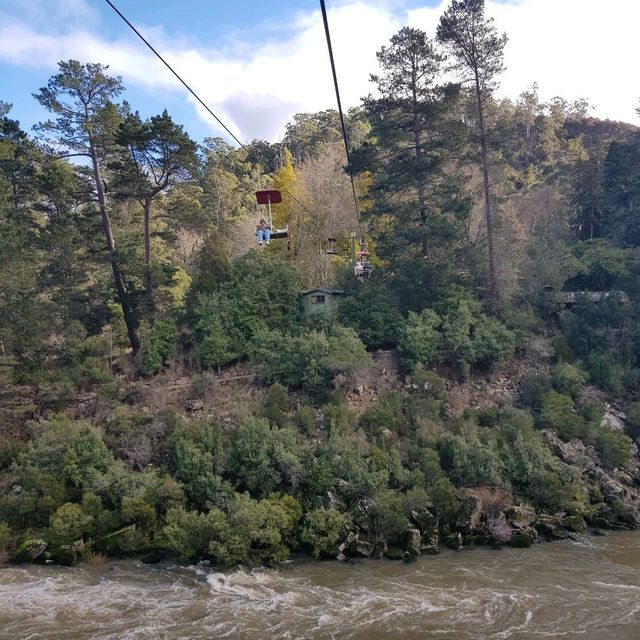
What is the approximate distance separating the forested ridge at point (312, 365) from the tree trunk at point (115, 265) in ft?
0.32

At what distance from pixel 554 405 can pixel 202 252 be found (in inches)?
636

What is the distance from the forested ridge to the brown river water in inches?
30.8

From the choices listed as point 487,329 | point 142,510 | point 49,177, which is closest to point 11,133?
point 49,177

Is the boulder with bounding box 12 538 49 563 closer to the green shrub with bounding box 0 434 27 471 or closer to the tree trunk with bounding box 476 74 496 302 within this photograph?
the green shrub with bounding box 0 434 27 471

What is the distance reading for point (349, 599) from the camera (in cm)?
1230

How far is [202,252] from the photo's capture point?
1000 inches

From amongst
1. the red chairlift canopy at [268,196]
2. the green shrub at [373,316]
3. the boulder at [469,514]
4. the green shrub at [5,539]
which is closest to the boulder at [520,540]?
the boulder at [469,514]

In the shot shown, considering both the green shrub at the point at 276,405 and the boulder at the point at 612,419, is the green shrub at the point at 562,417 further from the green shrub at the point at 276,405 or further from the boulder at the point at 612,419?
the green shrub at the point at 276,405

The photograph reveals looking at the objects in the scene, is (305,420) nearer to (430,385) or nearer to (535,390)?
(430,385)

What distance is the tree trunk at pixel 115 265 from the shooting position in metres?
23.2

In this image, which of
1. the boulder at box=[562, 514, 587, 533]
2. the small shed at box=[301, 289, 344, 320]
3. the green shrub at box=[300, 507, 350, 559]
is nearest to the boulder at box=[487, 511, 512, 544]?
the boulder at box=[562, 514, 587, 533]

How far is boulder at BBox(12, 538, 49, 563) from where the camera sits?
14.6 m

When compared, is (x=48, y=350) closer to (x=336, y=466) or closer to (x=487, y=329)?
(x=336, y=466)

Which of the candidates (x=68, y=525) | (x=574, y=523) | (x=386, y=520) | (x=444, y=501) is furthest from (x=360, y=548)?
(x=68, y=525)
